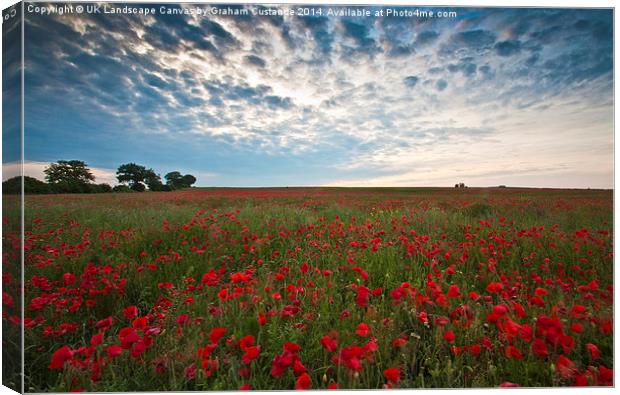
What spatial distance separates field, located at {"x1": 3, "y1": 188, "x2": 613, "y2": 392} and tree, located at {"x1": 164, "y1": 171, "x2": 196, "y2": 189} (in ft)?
0.53

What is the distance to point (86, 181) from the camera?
289 centimetres

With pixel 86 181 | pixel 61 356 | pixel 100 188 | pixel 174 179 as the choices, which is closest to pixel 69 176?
pixel 86 181

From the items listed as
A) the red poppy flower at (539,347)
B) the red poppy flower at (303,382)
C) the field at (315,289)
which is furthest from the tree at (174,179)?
the red poppy flower at (539,347)

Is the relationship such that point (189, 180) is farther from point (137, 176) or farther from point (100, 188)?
point (100, 188)

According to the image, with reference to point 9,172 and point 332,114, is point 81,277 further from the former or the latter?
point 332,114

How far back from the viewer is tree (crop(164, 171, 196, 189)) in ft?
9.97

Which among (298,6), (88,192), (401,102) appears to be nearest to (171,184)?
(88,192)

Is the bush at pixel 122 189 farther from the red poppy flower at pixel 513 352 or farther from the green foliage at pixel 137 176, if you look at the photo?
the red poppy flower at pixel 513 352

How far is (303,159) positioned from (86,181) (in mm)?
1910

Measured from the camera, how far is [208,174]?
10.2 feet

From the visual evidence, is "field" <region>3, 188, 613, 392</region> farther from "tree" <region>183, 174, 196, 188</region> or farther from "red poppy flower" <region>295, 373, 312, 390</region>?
"tree" <region>183, 174, 196, 188</region>

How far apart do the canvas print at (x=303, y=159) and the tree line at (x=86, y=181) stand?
0.06 ft

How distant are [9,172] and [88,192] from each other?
55cm

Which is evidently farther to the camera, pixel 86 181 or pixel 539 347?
pixel 86 181
